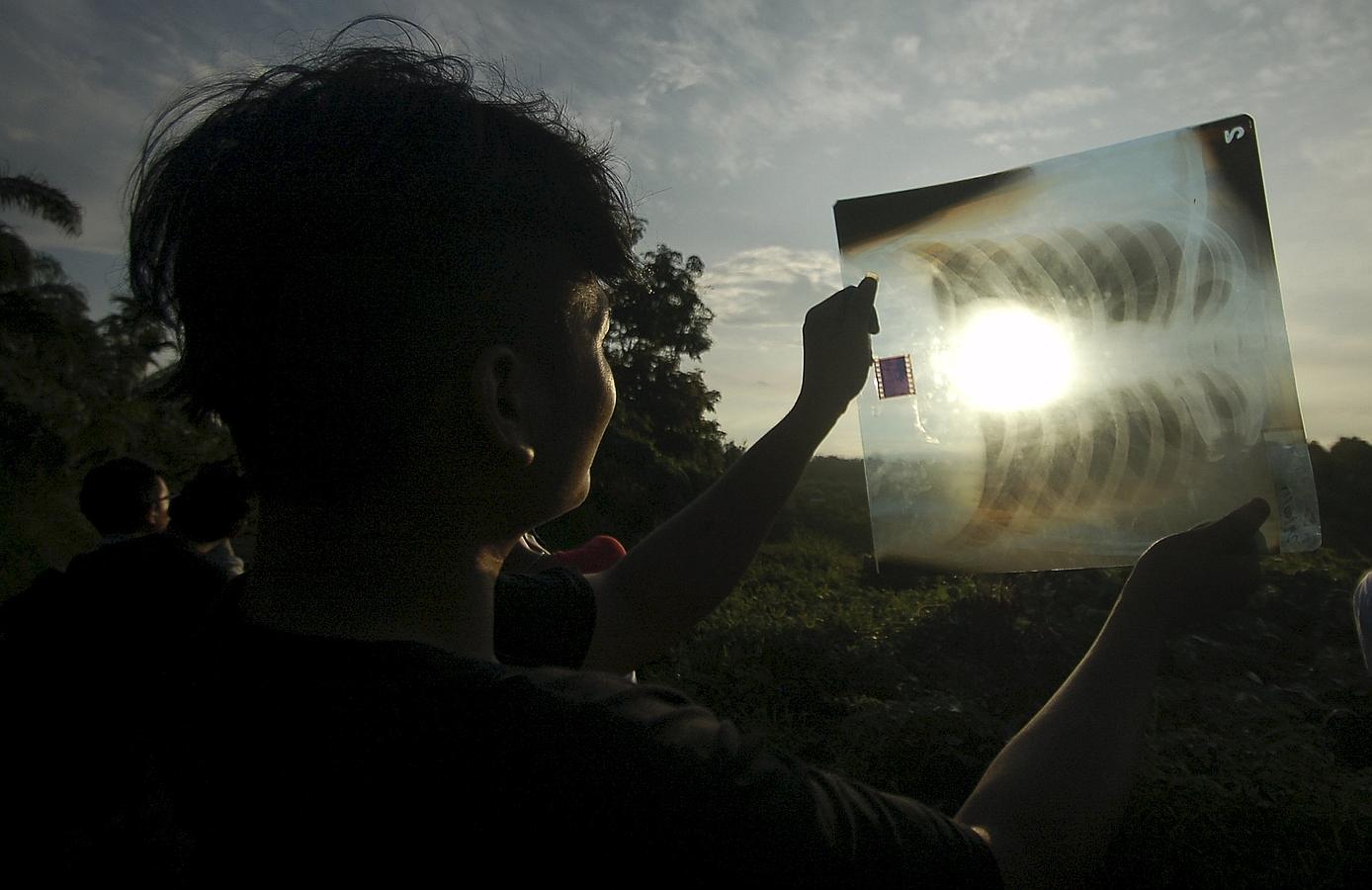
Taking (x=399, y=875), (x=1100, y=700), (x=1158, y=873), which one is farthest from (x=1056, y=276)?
(x=1158, y=873)

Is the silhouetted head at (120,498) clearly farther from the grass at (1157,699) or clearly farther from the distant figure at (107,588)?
the grass at (1157,699)

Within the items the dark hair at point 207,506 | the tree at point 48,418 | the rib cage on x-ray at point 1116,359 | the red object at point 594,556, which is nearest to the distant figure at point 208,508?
the dark hair at point 207,506

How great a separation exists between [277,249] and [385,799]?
1.49 ft

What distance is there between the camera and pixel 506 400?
0.75 metres

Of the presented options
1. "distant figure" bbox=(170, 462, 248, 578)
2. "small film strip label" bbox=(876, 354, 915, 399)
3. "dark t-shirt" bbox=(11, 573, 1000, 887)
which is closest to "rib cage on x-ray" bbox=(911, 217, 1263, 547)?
"small film strip label" bbox=(876, 354, 915, 399)

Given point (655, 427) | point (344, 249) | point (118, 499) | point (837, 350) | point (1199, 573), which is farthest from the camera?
point (655, 427)

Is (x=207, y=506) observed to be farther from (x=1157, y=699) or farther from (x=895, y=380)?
(x=1157, y=699)

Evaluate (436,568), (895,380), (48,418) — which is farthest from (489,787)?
(48,418)

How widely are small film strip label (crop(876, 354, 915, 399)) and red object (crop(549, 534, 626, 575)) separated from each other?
1122 millimetres

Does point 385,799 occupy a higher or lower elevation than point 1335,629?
higher

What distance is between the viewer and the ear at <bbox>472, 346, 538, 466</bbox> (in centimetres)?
73

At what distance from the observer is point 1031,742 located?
78cm

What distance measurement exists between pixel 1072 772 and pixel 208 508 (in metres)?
3.50

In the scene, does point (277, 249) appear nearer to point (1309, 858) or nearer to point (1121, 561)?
point (1121, 561)
